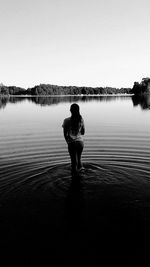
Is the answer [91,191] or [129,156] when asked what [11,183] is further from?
[129,156]

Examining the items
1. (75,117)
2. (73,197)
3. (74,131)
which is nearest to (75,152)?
(74,131)

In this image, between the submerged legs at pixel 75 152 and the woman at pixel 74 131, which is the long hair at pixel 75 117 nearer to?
the woman at pixel 74 131

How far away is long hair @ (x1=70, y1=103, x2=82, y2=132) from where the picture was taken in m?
11.9

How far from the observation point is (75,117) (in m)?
12.1

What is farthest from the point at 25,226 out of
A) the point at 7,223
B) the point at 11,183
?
the point at 11,183

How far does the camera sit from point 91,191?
1187cm

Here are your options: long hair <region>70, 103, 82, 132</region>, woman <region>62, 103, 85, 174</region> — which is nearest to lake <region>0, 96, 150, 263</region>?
woman <region>62, 103, 85, 174</region>

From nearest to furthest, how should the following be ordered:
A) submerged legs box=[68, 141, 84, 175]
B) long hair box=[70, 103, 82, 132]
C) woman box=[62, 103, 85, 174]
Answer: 1. long hair box=[70, 103, 82, 132]
2. woman box=[62, 103, 85, 174]
3. submerged legs box=[68, 141, 84, 175]

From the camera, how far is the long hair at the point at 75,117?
470 inches

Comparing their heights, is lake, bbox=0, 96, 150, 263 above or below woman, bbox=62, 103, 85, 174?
below

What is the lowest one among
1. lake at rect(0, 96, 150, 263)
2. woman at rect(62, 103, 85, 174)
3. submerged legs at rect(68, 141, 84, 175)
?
lake at rect(0, 96, 150, 263)

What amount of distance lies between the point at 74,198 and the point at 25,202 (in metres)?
1.83

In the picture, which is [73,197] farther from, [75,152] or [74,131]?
[74,131]

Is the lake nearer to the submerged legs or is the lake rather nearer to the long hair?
the submerged legs
